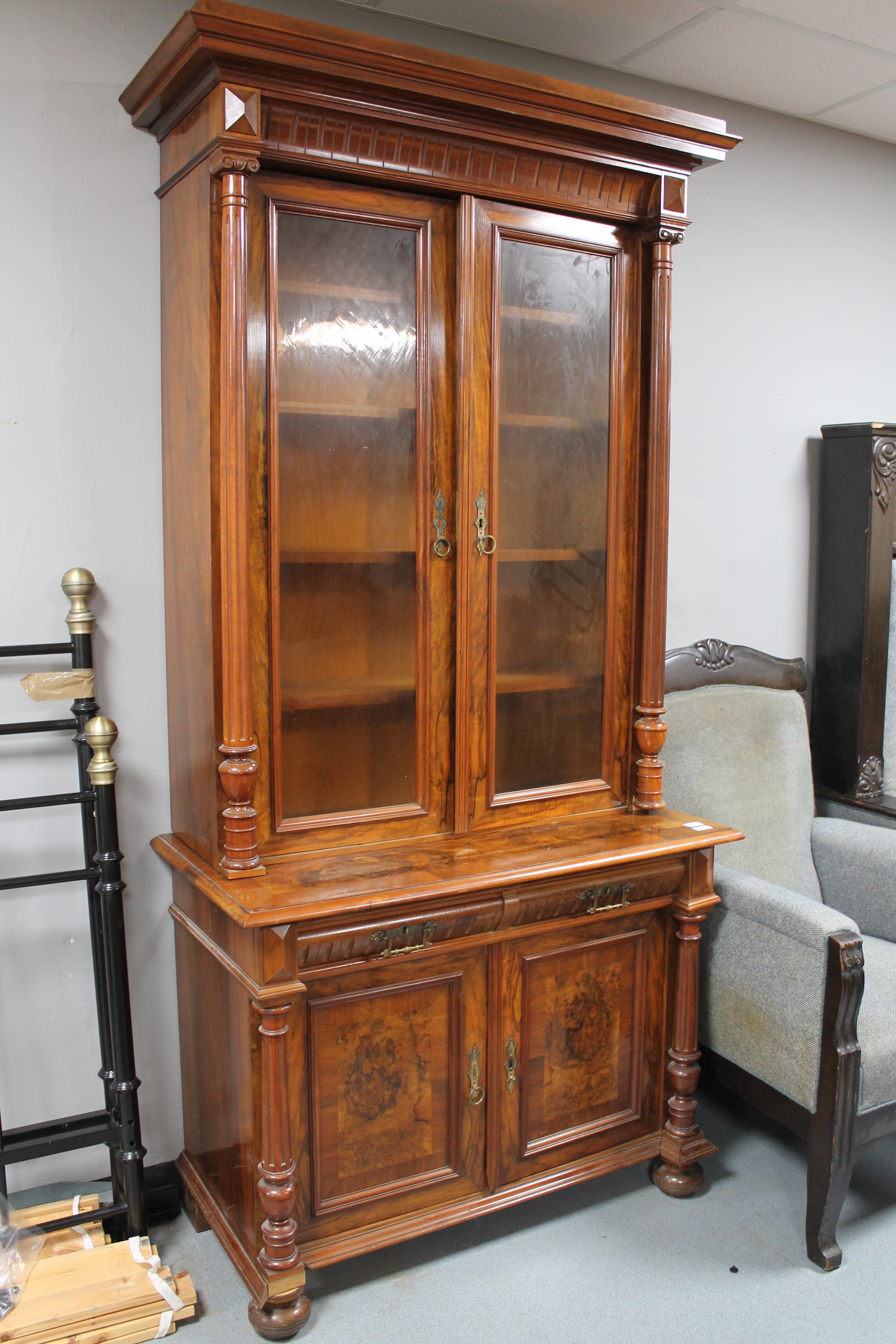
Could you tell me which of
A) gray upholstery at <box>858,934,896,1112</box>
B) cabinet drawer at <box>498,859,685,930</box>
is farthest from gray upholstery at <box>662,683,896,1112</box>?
cabinet drawer at <box>498,859,685,930</box>

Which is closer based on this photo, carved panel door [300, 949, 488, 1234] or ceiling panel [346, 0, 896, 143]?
carved panel door [300, 949, 488, 1234]

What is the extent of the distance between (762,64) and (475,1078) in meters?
2.37

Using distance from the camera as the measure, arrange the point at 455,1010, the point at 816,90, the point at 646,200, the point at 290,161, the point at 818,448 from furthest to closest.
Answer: the point at 818,448
the point at 816,90
the point at 646,200
the point at 455,1010
the point at 290,161

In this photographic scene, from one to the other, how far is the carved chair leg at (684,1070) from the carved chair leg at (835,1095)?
26cm

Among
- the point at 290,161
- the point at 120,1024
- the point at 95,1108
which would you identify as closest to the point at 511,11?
the point at 290,161

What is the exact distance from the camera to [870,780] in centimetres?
285

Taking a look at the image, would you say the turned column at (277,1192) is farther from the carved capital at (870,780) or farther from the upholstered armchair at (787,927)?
the carved capital at (870,780)

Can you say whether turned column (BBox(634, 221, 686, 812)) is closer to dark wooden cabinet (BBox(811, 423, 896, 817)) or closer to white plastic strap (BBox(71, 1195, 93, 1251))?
dark wooden cabinet (BBox(811, 423, 896, 817))

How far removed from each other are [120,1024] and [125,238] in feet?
4.93

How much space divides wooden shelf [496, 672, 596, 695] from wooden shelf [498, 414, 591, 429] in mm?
489

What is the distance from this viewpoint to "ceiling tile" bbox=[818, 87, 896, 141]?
264cm

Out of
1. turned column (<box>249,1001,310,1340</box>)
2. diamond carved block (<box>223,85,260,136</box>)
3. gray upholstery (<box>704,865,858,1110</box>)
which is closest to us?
diamond carved block (<box>223,85,260,136</box>)

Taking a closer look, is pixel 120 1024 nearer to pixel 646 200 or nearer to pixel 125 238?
pixel 125 238

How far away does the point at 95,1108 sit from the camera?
2.10 metres
